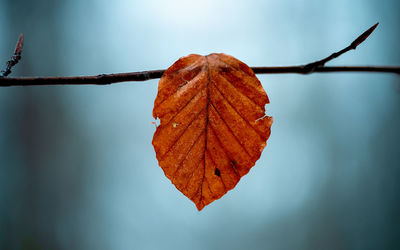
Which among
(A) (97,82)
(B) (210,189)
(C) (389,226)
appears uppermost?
(A) (97,82)

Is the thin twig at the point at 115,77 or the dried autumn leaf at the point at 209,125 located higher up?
the thin twig at the point at 115,77

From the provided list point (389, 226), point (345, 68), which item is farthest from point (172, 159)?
point (389, 226)

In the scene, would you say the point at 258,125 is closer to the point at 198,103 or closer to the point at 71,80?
the point at 198,103

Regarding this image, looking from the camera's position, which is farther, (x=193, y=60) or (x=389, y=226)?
(x=389, y=226)

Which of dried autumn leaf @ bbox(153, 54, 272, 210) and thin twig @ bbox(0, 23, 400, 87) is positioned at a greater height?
thin twig @ bbox(0, 23, 400, 87)

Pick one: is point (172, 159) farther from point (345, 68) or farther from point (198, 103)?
point (345, 68)

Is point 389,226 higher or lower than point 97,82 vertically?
lower

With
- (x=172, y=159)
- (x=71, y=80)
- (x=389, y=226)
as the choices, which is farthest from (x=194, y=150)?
(x=389, y=226)
